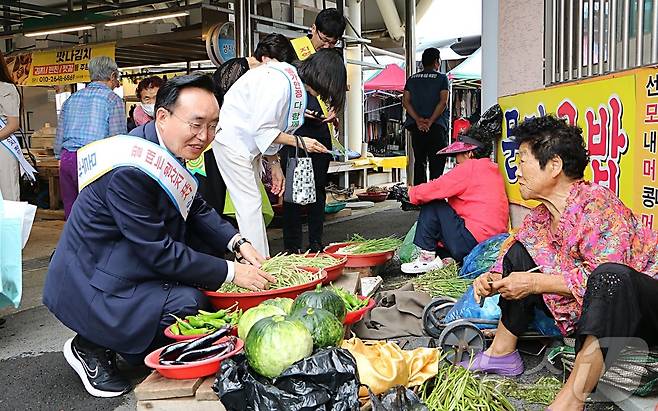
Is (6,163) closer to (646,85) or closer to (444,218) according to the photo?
(444,218)

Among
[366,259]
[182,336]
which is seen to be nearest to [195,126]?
[182,336]

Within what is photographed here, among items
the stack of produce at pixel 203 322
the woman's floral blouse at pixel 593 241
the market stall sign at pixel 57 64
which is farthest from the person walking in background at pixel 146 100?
the woman's floral blouse at pixel 593 241

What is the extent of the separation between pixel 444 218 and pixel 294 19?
22.9ft

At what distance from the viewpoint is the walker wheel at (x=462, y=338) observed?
11.7 feet

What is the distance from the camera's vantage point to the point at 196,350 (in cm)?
280

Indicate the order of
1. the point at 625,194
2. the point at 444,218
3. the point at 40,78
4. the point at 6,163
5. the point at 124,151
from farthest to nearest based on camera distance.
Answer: the point at 40,78 < the point at 6,163 < the point at 444,218 < the point at 625,194 < the point at 124,151

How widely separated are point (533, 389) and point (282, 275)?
153cm

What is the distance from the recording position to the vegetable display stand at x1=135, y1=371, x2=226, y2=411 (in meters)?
2.65

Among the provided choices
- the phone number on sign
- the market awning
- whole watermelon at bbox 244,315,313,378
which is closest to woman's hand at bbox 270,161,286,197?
whole watermelon at bbox 244,315,313,378

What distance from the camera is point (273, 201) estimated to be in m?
8.27

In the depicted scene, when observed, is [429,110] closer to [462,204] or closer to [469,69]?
[462,204]

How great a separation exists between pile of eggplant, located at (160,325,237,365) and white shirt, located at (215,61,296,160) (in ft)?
7.05

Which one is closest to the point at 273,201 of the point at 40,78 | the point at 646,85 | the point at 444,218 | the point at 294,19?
the point at 444,218

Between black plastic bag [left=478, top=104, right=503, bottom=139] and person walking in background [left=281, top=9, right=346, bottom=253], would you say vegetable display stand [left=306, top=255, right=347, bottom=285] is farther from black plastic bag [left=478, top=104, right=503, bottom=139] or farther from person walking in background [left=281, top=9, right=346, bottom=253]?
black plastic bag [left=478, top=104, right=503, bottom=139]
